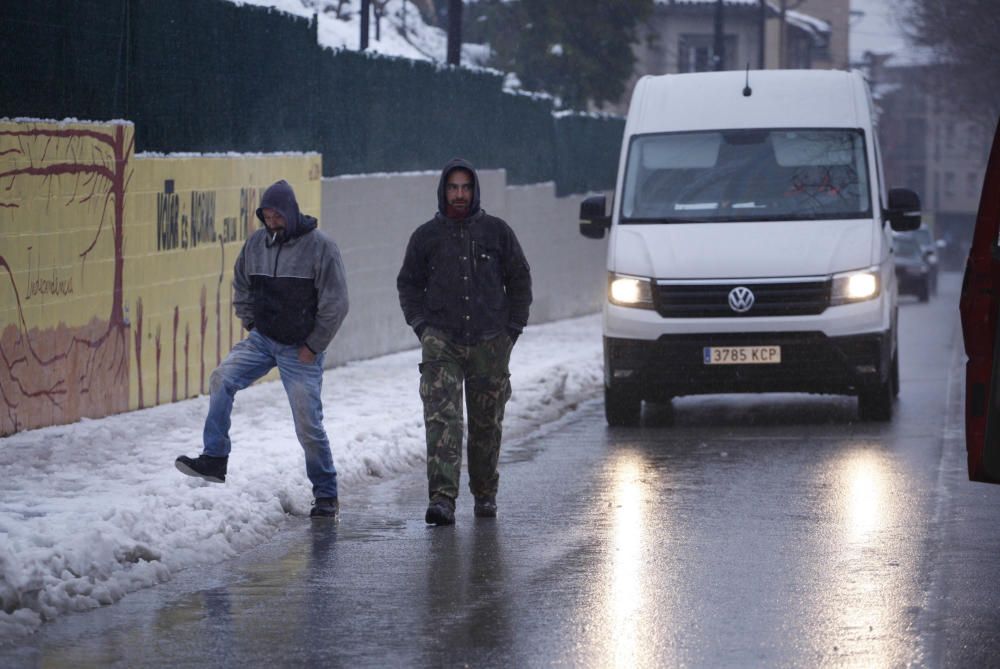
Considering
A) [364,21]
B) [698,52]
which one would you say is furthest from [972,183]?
[364,21]

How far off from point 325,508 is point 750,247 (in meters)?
5.12

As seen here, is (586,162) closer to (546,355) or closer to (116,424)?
(546,355)

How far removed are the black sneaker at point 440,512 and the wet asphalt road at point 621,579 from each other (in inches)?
4.2

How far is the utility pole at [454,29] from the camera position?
2427cm

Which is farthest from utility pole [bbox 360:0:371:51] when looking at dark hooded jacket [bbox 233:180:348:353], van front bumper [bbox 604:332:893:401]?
dark hooded jacket [bbox 233:180:348:353]

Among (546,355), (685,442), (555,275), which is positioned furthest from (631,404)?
(555,275)

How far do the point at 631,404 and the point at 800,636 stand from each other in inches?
305

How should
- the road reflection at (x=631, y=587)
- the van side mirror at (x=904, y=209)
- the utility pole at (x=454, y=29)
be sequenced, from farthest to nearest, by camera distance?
the utility pole at (x=454, y=29) < the van side mirror at (x=904, y=209) < the road reflection at (x=631, y=587)

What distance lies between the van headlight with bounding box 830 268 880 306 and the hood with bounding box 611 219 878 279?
0.06m

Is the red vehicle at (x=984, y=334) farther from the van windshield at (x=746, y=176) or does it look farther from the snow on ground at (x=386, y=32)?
the snow on ground at (x=386, y=32)

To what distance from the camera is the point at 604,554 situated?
357 inches

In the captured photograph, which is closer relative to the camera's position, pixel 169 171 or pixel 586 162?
pixel 169 171

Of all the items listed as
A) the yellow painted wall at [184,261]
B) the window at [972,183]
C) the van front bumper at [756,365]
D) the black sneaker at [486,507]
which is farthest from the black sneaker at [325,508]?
the window at [972,183]

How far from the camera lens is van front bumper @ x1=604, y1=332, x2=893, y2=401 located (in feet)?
47.2
